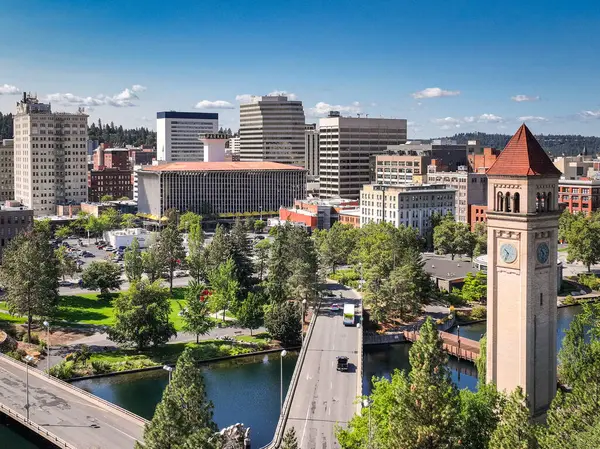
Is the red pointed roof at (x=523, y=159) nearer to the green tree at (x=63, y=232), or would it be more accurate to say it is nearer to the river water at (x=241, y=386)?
the river water at (x=241, y=386)

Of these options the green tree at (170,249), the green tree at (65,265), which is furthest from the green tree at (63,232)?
the green tree at (170,249)

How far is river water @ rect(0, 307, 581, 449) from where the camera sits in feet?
227

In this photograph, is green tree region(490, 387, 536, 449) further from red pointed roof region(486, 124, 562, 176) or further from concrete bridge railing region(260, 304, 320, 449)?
concrete bridge railing region(260, 304, 320, 449)

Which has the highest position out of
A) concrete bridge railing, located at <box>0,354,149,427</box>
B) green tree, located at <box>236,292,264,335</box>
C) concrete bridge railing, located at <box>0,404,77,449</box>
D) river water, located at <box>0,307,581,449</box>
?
green tree, located at <box>236,292,264,335</box>

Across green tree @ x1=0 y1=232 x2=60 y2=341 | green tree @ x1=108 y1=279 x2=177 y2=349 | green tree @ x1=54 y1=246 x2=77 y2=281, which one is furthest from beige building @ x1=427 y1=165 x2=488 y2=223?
green tree @ x1=0 y1=232 x2=60 y2=341

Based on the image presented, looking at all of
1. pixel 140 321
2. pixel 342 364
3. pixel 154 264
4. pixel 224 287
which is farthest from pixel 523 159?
pixel 154 264

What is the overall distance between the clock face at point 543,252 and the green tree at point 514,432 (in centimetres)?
1263

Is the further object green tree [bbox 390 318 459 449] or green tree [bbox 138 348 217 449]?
green tree [bbox 138 348 217 449]

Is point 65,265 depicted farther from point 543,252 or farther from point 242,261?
point 543,252

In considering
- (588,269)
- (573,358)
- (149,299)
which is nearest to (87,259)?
(149,299)

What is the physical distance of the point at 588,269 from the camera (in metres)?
141

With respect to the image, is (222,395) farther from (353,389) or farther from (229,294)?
(229,294)

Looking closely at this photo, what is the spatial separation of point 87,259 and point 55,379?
8478 cm

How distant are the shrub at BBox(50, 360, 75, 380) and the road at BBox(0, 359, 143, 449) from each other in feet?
15.5
